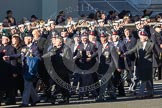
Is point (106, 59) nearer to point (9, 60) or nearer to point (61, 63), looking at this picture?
point (61, 63)

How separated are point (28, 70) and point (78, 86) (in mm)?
1866

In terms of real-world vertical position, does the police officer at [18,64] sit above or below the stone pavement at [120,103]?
above

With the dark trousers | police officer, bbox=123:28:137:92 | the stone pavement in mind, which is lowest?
the stone pavement

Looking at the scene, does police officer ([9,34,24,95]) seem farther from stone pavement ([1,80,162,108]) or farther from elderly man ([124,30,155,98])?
elderly man ([124,30,155,98])

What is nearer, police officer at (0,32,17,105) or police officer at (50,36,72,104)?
police officer at (0,32,17,105)

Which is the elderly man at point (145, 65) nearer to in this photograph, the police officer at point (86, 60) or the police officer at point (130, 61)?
the police officer at point (130, 61)

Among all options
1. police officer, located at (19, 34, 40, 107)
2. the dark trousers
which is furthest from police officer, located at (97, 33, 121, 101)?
police officer, located at (19, 34, 40, 107)

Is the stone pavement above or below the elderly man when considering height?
below

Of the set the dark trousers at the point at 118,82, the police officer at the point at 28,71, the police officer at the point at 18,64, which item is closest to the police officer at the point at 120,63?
the dark trousers at the point at 118,82

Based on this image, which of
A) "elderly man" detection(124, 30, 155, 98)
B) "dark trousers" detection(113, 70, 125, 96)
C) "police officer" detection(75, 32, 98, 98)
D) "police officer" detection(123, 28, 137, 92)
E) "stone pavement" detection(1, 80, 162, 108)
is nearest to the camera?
"stone pavement" detection(1, 80, 162, 108)

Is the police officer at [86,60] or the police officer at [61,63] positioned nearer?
the police officer at [61,63]

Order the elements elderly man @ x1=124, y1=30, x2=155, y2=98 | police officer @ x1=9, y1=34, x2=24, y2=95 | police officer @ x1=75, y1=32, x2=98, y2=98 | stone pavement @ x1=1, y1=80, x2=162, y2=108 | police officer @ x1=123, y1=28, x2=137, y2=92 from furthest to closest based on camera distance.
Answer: police officer @ x1=123, y1=28, x2=137, y2=92 → elderly man @ x1=124, y1=30, x2=155, y2=98 → police officer @ x1=75, y1=32, x2=98, y2=98 → police officer @ x1=9, y1=34, x2=24, y2=95 → stone pavement @ x1=1, y1=80, x2=162, y2=108

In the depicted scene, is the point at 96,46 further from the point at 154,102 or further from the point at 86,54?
the point at 154,102

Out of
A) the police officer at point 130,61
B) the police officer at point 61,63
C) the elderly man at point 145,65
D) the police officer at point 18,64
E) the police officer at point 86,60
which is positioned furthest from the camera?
the police officer at point 130,61
